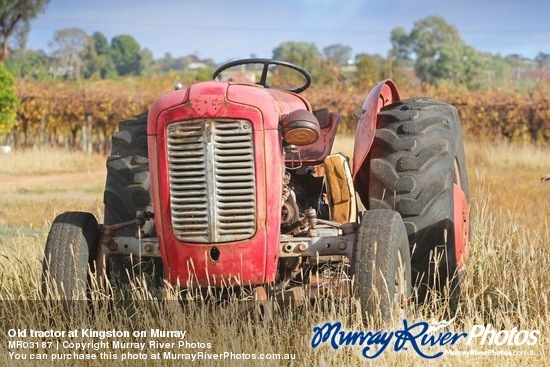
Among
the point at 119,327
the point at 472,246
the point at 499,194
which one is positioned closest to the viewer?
the point at 119,327

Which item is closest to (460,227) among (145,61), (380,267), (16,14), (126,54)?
Result: (380,267)

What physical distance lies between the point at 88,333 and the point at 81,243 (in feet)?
1.72

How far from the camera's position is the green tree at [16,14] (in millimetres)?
52500

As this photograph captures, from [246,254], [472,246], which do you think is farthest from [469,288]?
[246,254]

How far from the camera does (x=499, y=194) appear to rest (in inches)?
498

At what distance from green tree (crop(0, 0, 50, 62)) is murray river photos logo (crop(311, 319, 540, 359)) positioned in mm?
49392

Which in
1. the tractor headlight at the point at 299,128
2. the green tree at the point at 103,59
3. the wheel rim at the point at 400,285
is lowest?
the wheel rim at the point at 400,285

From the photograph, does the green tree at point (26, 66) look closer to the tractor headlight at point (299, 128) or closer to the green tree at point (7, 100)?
the green tree at point (7, 100)

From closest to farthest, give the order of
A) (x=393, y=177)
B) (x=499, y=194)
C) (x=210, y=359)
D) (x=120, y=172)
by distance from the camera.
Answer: (x=210, y=359) → (x=393, y=177) → (x=120, y=172) → (x=499, y=194)

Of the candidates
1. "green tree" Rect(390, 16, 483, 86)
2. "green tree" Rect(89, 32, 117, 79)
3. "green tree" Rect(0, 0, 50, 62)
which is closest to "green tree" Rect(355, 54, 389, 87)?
"green tree" Rect(390, 16, 483, 86)

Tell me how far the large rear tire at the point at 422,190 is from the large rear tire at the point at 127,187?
1.54 metres

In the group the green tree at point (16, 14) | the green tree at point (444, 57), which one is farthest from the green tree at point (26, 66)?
the green tree at point (444, 57)

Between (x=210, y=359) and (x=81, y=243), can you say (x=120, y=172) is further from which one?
(x=210, y=359)

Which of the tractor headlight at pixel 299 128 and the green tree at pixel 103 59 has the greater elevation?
the green tree at pixel 103 59
